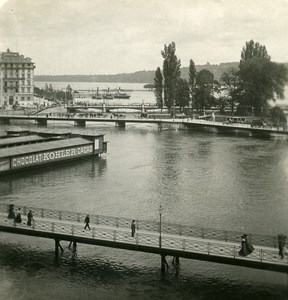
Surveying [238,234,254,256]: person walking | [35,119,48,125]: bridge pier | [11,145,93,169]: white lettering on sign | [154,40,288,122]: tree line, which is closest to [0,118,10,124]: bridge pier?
[35,119,48,125]: bridge pier

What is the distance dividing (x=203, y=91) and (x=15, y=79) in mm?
56683

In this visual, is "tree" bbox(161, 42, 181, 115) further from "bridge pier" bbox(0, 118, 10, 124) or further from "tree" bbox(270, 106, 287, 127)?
"bridge pier" bbox(0, 118, 10, 124)

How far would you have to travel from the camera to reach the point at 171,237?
95.5 ft

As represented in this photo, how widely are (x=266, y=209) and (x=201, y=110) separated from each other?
90.0 meters

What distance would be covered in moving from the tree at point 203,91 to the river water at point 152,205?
125 feet

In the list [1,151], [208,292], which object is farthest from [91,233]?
[1,151]

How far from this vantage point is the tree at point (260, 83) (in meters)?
102

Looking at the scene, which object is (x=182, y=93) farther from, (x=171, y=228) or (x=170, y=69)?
(x=171, y=228)

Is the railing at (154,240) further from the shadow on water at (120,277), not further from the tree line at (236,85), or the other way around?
the tree line at (236,85)

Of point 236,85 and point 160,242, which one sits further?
point 236,85

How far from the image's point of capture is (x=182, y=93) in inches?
4855

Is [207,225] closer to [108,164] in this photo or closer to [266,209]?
[266,209]

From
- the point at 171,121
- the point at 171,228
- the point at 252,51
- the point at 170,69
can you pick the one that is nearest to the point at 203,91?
the point at 170,69


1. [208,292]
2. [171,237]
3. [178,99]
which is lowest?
[208,292]
